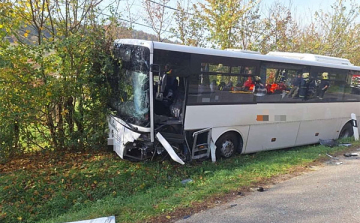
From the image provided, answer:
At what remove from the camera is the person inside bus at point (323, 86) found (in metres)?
8.90

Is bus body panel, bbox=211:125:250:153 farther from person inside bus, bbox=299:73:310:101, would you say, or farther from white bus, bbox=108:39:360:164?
person inside bus, bbox=299:73:310:101

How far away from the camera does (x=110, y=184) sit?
18.0ft

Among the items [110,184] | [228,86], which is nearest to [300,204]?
[228,86]

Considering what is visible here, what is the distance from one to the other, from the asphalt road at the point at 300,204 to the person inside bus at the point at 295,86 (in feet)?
10.7

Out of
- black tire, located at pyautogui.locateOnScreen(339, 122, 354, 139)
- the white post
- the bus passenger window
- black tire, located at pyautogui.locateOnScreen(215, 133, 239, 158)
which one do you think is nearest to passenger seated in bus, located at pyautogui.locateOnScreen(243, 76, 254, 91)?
black tire, located at pyautogui.locateOnScreen(215, 133, 239, 158)

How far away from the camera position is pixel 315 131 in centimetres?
914

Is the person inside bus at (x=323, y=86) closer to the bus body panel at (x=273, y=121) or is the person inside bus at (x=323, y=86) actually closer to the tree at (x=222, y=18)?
the bus body panel at (x=273, y=121)

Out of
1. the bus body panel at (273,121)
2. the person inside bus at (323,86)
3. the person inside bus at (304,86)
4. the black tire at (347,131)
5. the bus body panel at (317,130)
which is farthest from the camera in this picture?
the black tire at (347,131)

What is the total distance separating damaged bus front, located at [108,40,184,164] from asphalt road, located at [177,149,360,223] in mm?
1898

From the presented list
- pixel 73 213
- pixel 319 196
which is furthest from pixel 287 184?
pixel 73 213

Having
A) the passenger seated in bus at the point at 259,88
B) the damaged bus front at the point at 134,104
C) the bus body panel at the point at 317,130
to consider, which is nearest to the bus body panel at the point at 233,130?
the passenger seated in bus at the point at 259,88

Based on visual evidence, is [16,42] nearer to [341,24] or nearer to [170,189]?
[170,189]

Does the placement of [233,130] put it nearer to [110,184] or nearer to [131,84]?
[131,84]

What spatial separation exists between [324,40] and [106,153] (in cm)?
1676
